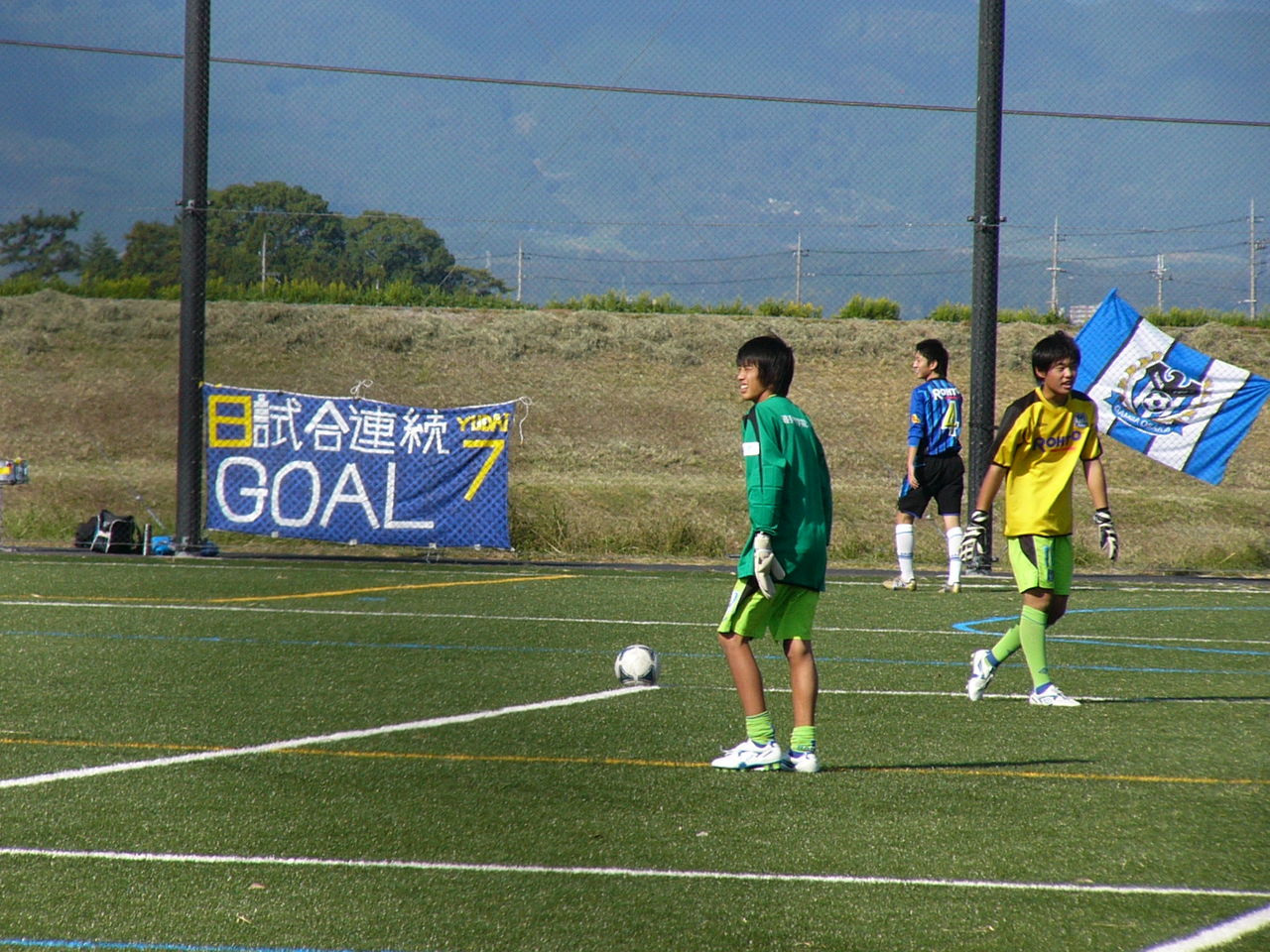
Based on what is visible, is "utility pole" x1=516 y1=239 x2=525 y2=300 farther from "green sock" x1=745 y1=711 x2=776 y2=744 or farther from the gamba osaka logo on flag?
"green sock" x1=745 y1=711 x2=776 y2=744

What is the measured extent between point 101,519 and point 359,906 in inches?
527

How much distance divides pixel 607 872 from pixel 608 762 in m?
1.63

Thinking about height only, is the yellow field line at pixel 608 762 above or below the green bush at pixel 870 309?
below

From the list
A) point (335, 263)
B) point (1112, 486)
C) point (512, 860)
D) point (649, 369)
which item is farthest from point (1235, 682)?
point (335, 263)

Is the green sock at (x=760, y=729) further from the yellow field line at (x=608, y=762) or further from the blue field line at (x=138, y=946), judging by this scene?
the blue field line at (x=138, y=946)

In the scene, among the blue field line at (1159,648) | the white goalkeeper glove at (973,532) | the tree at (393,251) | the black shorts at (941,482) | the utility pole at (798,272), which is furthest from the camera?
the utility pole at (798,272)

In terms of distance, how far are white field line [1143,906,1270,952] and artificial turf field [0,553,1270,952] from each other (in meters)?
0.02

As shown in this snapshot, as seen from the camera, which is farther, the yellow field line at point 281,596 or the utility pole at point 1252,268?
the utility pole at point 1252,268

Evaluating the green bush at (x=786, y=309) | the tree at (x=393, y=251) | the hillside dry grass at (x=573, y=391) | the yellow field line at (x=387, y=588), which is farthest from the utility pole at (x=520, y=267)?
the yellow field line at (x=387, y=588)

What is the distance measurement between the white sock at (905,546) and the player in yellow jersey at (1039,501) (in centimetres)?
555

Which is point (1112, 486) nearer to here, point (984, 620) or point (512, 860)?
point (984, 620)

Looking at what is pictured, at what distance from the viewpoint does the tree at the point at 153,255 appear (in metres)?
38.0

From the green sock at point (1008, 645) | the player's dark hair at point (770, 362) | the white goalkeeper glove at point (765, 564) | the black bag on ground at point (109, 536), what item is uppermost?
the player's dark hair at point (770, 362)

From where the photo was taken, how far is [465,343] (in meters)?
37.2
